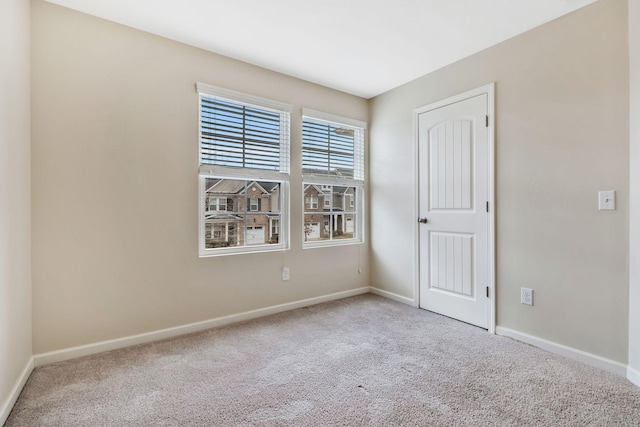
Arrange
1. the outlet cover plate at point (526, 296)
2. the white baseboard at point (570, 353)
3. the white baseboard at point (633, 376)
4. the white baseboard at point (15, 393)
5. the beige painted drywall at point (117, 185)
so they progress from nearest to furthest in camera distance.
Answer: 1. the white baseboard at point (15, 393)
2. the white baseboard at point (633, 376)
3. the white baseboard at point (570, 353)
4. the beige painted drywall at point (117, 185)
5. the outlet cover plate at point (526, 296)

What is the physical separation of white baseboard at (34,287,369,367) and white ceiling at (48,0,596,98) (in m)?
2.40

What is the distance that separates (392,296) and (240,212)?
1974mm

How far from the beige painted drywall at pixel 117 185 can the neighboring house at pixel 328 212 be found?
85cm

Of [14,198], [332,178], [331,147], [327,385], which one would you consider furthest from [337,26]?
[327,385]

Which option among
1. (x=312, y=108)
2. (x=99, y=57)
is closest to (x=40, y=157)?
(x=99, y=57)

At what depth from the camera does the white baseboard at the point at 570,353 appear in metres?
1.97

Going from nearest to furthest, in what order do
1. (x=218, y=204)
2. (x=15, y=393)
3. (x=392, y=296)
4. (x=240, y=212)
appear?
(x=15, y=393) → (x=218, y=204) → (x=240, y=212) → (x=392, y=296)

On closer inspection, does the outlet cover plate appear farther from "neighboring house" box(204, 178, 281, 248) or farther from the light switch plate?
"neighboring house" box(204, 178, 281, 248)

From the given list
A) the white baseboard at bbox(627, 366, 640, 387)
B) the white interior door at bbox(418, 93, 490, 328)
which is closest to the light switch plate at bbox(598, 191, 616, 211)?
the white interior door at bbox(418, 93, 490, 328)

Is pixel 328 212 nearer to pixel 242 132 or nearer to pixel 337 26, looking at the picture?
pixel 242 132

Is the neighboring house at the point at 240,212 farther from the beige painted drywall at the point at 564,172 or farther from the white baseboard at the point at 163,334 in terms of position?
the beige painted drywall at the point at 564,172

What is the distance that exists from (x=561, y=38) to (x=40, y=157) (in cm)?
373

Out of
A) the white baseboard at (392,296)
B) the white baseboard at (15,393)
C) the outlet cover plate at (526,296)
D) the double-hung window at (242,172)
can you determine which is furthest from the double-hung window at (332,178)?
the white baseboard at (15,393)

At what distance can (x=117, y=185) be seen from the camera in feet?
7.57
